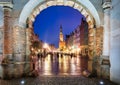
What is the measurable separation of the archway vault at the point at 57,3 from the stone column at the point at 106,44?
775mm

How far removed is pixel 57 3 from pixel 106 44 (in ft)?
14.3

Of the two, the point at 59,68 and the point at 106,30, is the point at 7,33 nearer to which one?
the point at 106,30

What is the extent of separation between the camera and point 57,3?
14.3 meters

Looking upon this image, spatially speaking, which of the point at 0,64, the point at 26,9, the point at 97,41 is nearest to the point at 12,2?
the point at 26,9

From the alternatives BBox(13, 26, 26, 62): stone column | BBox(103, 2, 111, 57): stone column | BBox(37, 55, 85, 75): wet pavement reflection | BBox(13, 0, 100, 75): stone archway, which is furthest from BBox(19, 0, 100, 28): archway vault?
BBox(37, 55, 85, 75): wet pavement reflection

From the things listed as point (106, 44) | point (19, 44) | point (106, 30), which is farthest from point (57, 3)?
point (106, 44)

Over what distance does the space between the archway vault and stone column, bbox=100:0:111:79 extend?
30.5 inches

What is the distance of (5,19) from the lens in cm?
1193

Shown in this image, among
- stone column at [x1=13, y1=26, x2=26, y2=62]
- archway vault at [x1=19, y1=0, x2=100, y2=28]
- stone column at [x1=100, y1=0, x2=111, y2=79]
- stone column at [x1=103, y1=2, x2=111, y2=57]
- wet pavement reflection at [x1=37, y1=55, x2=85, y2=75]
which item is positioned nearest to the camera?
stone column at [x1=100, y1=0, x2=111, y2=79]

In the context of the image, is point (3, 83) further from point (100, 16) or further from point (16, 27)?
point (100, 16)

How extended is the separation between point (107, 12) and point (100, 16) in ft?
2.01

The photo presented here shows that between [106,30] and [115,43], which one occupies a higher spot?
[106,30]

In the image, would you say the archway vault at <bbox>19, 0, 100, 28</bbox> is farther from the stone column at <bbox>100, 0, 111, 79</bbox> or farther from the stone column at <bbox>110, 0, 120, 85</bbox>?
the stone column at <bbox>110, 0, 120, 85</bbox>

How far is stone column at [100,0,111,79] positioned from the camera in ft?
38.8
